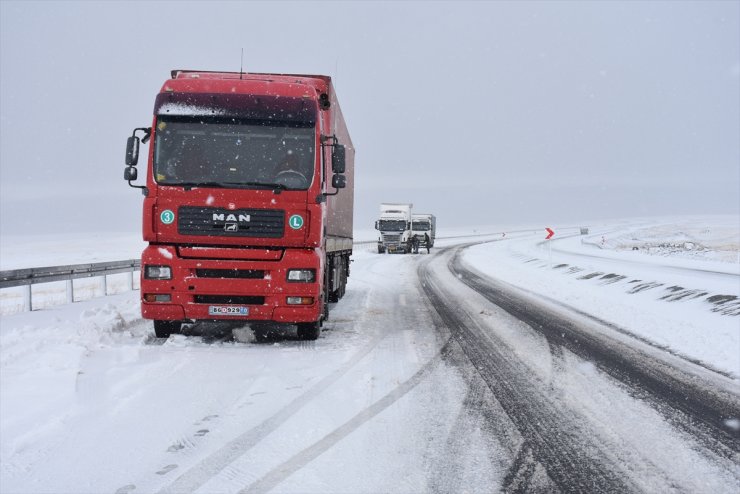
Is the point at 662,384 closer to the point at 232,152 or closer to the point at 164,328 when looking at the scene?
the point at 232,152

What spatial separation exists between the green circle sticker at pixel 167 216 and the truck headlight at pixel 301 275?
5.52ft

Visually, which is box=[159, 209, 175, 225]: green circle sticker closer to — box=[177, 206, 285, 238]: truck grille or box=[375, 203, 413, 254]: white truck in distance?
box=[177, 206, 285, 238]: truck grille

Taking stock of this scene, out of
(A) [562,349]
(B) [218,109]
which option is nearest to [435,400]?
(A) [562,349]

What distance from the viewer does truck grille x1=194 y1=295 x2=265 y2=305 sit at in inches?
298

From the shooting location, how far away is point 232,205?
7504mm

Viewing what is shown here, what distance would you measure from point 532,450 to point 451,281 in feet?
49.9

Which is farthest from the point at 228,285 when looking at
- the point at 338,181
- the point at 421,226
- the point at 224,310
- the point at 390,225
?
the point at 421,226

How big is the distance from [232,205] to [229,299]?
125 centimetres

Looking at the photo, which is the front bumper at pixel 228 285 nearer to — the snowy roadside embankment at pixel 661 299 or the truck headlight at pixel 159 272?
the truck headlight at pixel 159 272

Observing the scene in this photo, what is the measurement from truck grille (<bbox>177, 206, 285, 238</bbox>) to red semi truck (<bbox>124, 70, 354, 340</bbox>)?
13mm

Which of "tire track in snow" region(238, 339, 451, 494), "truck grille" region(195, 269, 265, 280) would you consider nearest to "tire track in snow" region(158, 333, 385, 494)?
"tire track in snow" region(238, 339, 451, 494)

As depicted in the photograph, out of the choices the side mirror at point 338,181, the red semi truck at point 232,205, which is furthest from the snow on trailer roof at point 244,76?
the side mirror at point 338,181

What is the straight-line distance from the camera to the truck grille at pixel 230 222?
24.6 feet

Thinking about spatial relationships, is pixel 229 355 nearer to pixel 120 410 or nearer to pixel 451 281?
pixel 120 410
